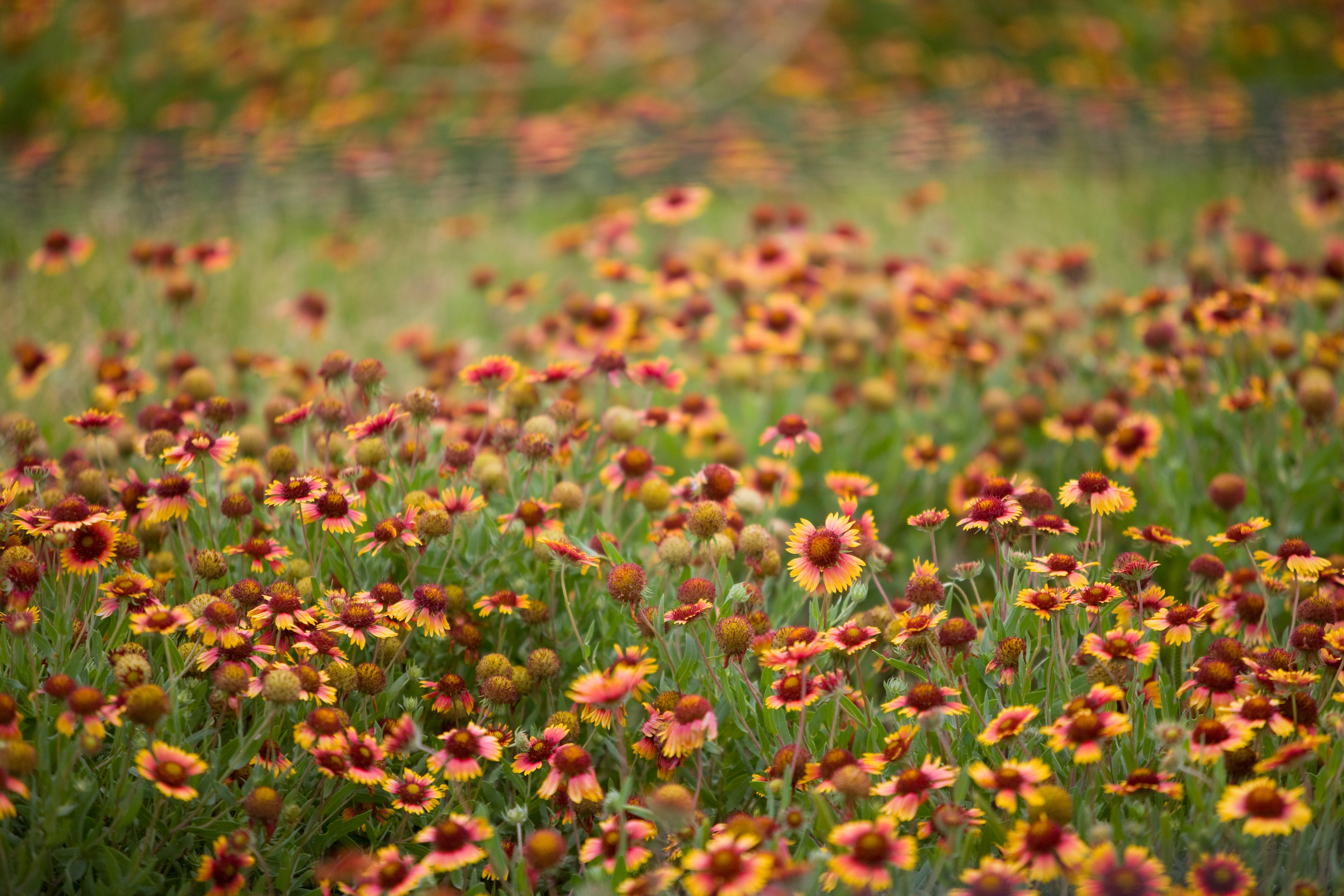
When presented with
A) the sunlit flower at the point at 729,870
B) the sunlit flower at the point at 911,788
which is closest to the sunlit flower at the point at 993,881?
the sunlit flower at the point at 911,788

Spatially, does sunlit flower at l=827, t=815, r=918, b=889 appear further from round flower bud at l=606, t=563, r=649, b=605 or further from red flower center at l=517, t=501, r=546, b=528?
red flower center at l=517, t=501, r=546, b=528

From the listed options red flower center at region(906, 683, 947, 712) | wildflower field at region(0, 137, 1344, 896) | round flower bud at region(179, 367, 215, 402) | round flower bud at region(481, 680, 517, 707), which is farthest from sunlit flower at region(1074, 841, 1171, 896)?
round flower bud at region(179, 367, 215, 402)

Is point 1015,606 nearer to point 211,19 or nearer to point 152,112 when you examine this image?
point 152,112

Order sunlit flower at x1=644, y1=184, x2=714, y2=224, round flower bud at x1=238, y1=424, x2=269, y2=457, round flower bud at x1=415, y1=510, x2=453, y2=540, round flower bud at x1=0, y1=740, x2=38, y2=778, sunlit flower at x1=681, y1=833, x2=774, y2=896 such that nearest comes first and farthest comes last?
sunlit flower at x1=681, y1=833, x2=774, y2=896 < round flower bud at x1=0, y1=740, x2=38, y2=778 < round flower bud at x1=415, y1=510, x2=453, y2=540 < round flower bud at x1=238, y1=424, x2=269, y2=457 < sunlit flower at x1=644, y1=184, x2=714, y2=224

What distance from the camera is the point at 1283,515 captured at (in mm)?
2740

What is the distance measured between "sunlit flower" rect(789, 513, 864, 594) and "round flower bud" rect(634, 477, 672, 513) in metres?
0.39

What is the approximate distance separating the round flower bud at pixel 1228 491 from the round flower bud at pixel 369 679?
1.99 meters

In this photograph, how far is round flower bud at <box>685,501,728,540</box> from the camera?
189 cm

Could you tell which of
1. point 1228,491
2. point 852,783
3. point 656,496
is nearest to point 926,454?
point 1228,491

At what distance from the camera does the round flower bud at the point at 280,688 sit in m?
1.57

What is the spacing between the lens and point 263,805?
1.56 m

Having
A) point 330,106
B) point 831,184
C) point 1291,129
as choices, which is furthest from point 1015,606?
point 330,106

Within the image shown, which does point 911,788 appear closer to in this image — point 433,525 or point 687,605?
point 687,605

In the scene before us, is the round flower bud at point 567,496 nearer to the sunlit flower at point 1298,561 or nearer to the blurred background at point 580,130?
the sunlit flower at point 1298,561
